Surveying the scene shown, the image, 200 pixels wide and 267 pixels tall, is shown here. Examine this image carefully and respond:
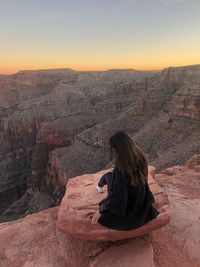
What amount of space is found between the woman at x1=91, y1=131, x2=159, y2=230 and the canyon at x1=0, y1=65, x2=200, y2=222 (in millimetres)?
17858

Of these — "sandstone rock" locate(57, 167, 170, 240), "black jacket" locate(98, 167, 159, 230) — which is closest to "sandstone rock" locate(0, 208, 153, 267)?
"sandstone rock" locate(57, 167, 170, 240)

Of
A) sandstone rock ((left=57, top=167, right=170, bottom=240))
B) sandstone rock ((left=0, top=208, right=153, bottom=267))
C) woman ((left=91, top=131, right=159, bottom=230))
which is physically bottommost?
sandstone rock ((left=0, top=208, right=153, bottom=267))

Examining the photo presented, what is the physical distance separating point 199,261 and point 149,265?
0.80 metres

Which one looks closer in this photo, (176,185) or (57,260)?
(57,260)

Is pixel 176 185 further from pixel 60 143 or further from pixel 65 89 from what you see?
pixel 65 89

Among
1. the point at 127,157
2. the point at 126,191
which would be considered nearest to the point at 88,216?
the point at 126,191

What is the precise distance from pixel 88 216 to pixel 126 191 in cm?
86

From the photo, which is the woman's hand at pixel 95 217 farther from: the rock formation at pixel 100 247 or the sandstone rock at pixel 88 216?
the rock formation at pixel 100 247

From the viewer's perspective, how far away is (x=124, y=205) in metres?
4.24

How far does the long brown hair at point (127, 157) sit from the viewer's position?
13.6 ft

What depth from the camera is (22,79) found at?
106375 mm

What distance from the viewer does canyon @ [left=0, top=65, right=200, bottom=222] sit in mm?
32438

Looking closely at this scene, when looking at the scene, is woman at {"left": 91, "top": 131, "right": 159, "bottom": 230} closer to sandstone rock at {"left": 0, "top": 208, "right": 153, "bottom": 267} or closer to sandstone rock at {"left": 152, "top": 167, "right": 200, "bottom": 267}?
sandstone rock at {"left": 0, "top": 208, "right": 153, "bottom": 267}

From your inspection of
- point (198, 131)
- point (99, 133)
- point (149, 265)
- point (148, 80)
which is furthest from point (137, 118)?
point (149, 265)
